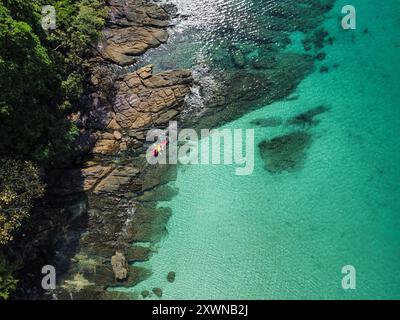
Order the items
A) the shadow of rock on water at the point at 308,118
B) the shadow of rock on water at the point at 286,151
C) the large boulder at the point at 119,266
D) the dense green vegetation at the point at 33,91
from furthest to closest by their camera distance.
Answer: the shadow of rock on water at the point at 308,118 → the shadow of rock on water at the point at 286,151 → the large boulder at the point at 119,266 → the dense green vegetation at the point at 33,91

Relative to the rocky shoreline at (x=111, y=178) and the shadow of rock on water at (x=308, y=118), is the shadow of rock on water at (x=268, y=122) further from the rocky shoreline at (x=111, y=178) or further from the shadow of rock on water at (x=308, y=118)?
the rocky shoreline at (x=111, y=178)

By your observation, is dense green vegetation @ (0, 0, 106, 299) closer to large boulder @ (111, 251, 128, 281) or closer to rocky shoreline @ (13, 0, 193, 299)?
rocky shoreline @ (13, 0, 193, 299)

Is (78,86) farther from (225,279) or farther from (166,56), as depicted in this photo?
(225,279)

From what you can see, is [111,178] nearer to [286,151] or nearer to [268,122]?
[268,122]

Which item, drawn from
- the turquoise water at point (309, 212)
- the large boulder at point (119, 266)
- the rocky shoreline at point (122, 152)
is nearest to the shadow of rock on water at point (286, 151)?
the turquoise water at point (309, 212)

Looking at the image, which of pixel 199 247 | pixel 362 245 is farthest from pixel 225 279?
pixel 362 245

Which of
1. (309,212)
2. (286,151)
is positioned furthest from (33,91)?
(309,212)

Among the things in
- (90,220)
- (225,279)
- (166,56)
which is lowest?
(225,279)
